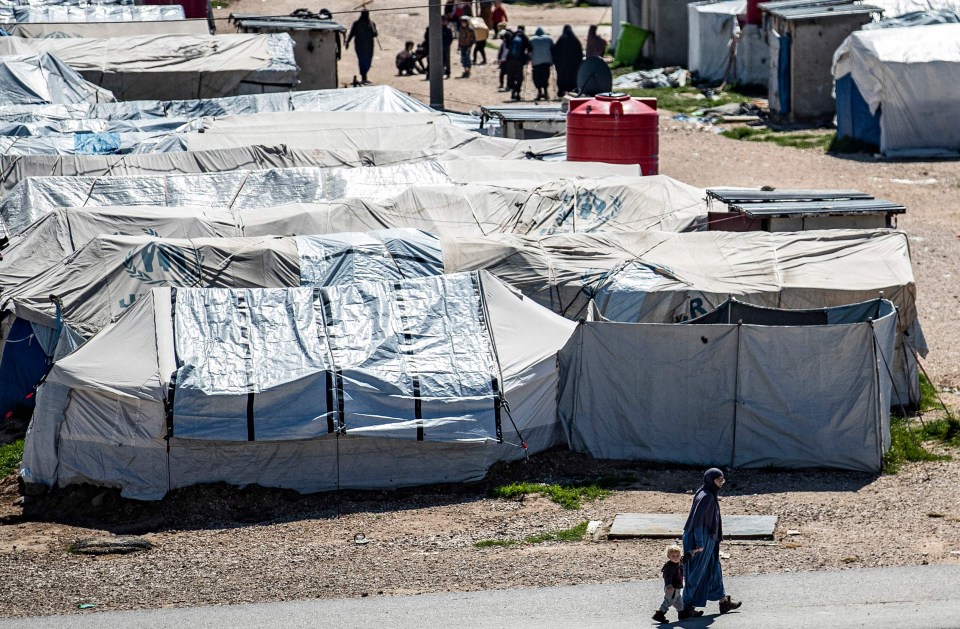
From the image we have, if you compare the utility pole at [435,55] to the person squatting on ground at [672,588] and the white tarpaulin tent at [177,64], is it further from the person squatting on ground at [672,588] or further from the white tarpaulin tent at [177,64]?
the person squatting on ground at [672,588]

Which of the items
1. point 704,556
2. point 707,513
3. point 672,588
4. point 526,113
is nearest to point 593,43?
point 526,113

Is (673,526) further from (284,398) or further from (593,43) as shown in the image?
(593,43)

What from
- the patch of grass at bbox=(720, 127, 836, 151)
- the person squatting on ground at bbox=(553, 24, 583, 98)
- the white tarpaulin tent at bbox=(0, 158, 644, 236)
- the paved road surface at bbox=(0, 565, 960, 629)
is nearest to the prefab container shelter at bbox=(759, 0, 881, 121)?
the patch of grass at bbox=(720, 127, 836, 151)

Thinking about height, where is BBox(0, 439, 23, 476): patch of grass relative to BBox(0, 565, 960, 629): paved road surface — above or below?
below

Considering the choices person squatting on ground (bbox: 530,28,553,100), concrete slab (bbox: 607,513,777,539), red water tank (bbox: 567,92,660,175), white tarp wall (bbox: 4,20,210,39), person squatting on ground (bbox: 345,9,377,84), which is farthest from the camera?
person squatting on ground (bbox: 345,9,377,84)

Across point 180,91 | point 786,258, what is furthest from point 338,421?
point 180,91

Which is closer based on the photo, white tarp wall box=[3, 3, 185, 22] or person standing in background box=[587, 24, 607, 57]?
white tarp wall box=[3, 3, 185, 22]

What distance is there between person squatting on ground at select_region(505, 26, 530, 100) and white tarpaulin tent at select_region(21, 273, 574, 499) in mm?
20427

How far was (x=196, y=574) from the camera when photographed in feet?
34.7

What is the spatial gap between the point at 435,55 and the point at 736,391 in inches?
595

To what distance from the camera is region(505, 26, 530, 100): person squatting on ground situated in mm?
32594

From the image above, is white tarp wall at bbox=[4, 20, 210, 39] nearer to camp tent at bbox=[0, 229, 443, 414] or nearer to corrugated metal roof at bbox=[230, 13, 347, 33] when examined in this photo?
corrugated metal roof at bbox=[230, 13, 347, 33]

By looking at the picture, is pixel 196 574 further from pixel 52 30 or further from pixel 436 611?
pixel 52 30

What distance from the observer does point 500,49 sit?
34.5 meters
